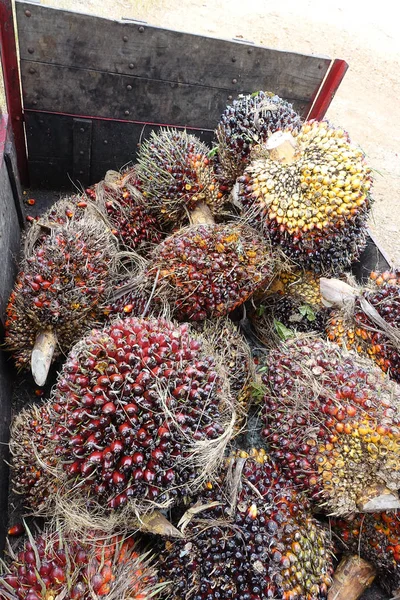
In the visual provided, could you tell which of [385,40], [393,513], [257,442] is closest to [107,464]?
[257,442]

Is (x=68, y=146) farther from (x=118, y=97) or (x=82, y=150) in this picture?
(x=118, y=97)

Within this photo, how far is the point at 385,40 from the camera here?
32.5 ft

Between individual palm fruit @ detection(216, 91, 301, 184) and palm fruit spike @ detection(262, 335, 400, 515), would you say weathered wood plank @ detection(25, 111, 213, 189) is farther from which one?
palm fruit spike @ detection(262, 335, 400, 515)

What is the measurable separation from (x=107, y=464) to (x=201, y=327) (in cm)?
89

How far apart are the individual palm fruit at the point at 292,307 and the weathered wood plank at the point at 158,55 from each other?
1.30m

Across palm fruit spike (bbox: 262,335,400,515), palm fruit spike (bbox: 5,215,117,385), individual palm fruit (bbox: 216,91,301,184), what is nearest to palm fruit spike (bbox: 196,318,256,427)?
palm fruit spike (bbox: 262,335,400,515)

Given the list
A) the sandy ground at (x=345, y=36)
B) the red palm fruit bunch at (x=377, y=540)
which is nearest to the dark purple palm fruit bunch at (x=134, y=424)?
the red palm fruit bunch at (x=377, y=540)

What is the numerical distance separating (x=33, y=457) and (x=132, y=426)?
59 cm

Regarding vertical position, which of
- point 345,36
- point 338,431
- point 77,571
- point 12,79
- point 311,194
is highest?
point 311,194

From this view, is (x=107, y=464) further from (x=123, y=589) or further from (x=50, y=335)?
(x=50, y=335)

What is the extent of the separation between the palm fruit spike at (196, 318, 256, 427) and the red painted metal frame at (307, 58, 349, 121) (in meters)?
1.78

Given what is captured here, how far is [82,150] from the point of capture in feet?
10.1

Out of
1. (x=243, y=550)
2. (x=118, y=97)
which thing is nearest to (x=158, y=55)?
(x=118, y=97)

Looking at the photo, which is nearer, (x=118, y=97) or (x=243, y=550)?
(x=243, y=550)
